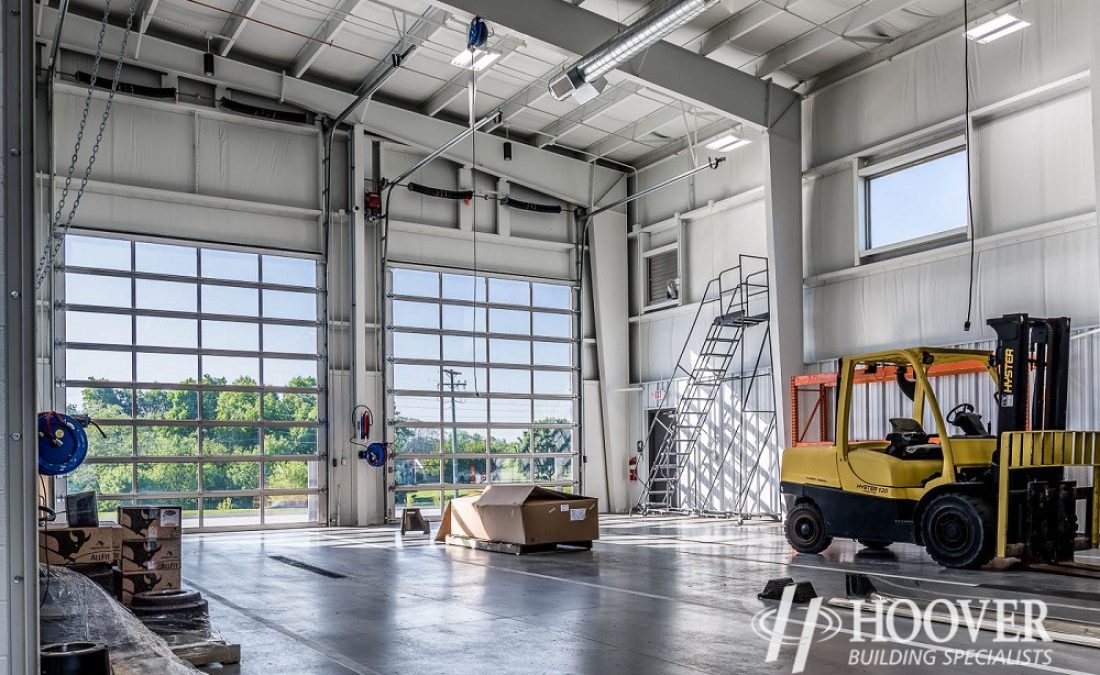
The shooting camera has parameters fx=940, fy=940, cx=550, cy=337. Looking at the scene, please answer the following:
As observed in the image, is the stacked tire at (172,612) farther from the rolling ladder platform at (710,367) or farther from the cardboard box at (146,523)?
the rolling ladder platform at (710,367)

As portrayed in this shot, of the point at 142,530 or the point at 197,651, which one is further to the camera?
the point at 142,530

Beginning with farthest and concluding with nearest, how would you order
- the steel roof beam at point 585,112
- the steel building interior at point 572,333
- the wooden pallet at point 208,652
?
the steel roof beam at point 585,112
the steel building interior at point 572,333
the wooden pallet at point 208,652

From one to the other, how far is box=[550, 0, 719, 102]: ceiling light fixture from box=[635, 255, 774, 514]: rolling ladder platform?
18.1ft

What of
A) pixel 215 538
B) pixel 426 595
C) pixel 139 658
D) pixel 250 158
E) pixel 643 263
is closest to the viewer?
pixel 139 658

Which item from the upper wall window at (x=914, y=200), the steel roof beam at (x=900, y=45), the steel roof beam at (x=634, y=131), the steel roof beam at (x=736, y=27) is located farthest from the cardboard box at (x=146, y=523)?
the steel roof beam at (x=634, y=131)

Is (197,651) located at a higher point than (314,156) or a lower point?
lower

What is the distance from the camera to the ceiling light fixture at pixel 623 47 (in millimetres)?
11227

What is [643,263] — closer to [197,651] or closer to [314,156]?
[314,156]

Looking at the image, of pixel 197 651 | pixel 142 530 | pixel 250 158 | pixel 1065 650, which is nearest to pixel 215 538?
pixel 250 158

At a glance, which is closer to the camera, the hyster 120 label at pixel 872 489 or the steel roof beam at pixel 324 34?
the hyster 120 label at pixel 872 489

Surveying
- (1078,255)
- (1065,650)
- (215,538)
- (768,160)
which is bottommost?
(215,538)

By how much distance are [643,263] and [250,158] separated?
28.1 feet

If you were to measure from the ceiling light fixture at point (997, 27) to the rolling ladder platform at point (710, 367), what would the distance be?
5930 millimetres

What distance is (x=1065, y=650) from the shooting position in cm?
562
